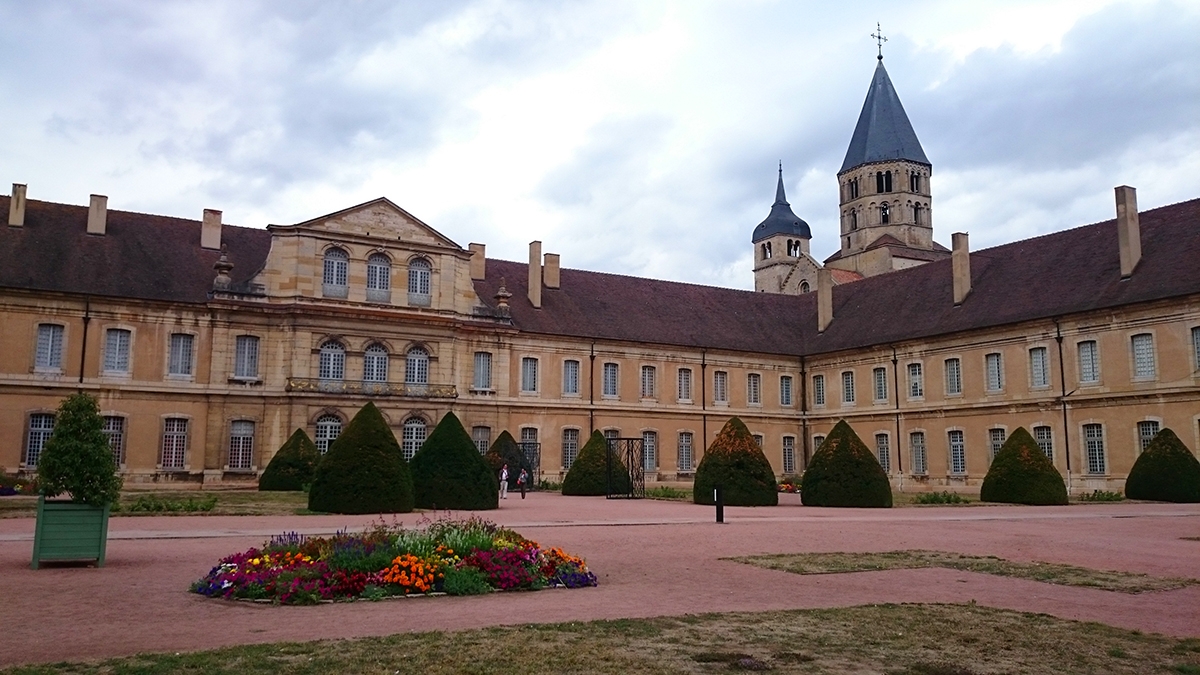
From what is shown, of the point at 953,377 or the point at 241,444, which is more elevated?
the point at 953,377

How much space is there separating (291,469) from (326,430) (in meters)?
4.98

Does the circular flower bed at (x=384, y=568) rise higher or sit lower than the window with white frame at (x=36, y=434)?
lower

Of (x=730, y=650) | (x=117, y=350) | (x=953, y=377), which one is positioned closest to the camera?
(x=730, y=650)

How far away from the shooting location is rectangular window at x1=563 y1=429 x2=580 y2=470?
121 feet

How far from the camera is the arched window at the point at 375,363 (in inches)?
1321

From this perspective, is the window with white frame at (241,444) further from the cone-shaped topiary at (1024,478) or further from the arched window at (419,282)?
the cone-shaped topiary at (1024,478)

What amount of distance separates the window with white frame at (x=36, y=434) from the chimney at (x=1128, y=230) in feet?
106

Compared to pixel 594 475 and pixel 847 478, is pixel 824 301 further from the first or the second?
pixel 847 478

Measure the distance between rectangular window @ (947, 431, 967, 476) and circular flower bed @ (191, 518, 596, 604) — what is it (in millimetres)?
26666

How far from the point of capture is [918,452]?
35750 millimetres

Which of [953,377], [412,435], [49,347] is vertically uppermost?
[49,347]

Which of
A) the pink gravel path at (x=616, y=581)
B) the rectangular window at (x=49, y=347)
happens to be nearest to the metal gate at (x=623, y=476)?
the pink gravel path at (x=616, y=581)

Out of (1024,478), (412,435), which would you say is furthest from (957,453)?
(412,435)

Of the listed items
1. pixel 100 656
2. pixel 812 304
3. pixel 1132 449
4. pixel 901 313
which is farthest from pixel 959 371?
pixel 100 656
